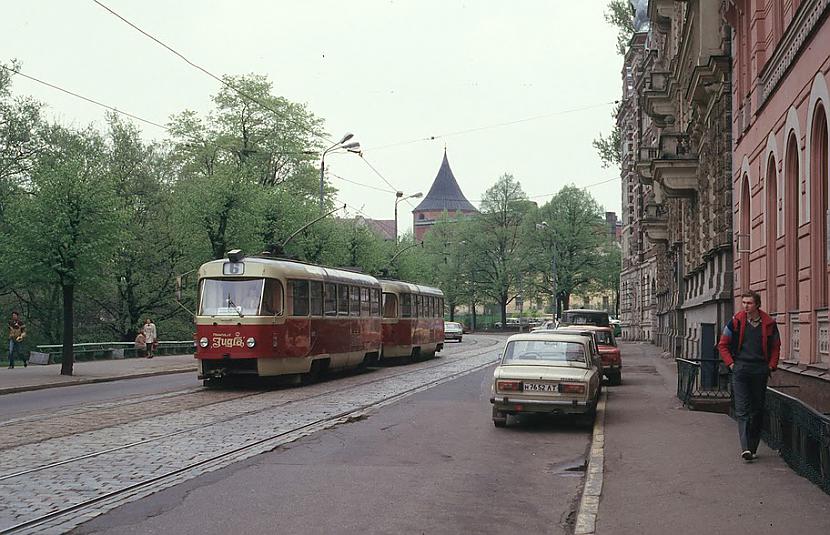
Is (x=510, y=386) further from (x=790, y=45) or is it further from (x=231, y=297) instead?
(x=231, y=297)

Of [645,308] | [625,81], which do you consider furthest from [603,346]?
[625,81]

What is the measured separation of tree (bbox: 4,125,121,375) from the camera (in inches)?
1119

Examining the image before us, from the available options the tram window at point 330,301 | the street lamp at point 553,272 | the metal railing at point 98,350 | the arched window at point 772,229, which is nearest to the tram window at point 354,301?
the tram window at point 330,301

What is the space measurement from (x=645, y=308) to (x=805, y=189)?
175 feet

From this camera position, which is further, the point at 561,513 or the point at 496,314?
the point at 496,314

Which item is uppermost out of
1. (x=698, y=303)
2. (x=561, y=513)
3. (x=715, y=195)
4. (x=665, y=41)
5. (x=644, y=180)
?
(x=665, y=41)

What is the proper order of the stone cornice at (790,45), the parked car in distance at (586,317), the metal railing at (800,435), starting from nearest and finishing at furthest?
1. the metal railing at (800,435)
2. the stone cornice at (790,45)
3. the parked car in distance at (586,317)

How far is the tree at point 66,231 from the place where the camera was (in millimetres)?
28422

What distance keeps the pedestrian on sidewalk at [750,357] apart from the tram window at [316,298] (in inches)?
602

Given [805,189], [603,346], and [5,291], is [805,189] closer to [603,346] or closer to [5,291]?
[603,346]

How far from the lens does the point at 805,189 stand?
1448 centimetres

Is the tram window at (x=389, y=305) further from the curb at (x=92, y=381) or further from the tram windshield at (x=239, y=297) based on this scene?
the tram windshield at (x=239, y=297)

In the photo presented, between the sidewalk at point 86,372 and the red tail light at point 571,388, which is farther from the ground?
the red tail light at point 571,388

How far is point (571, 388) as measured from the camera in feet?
51.4
